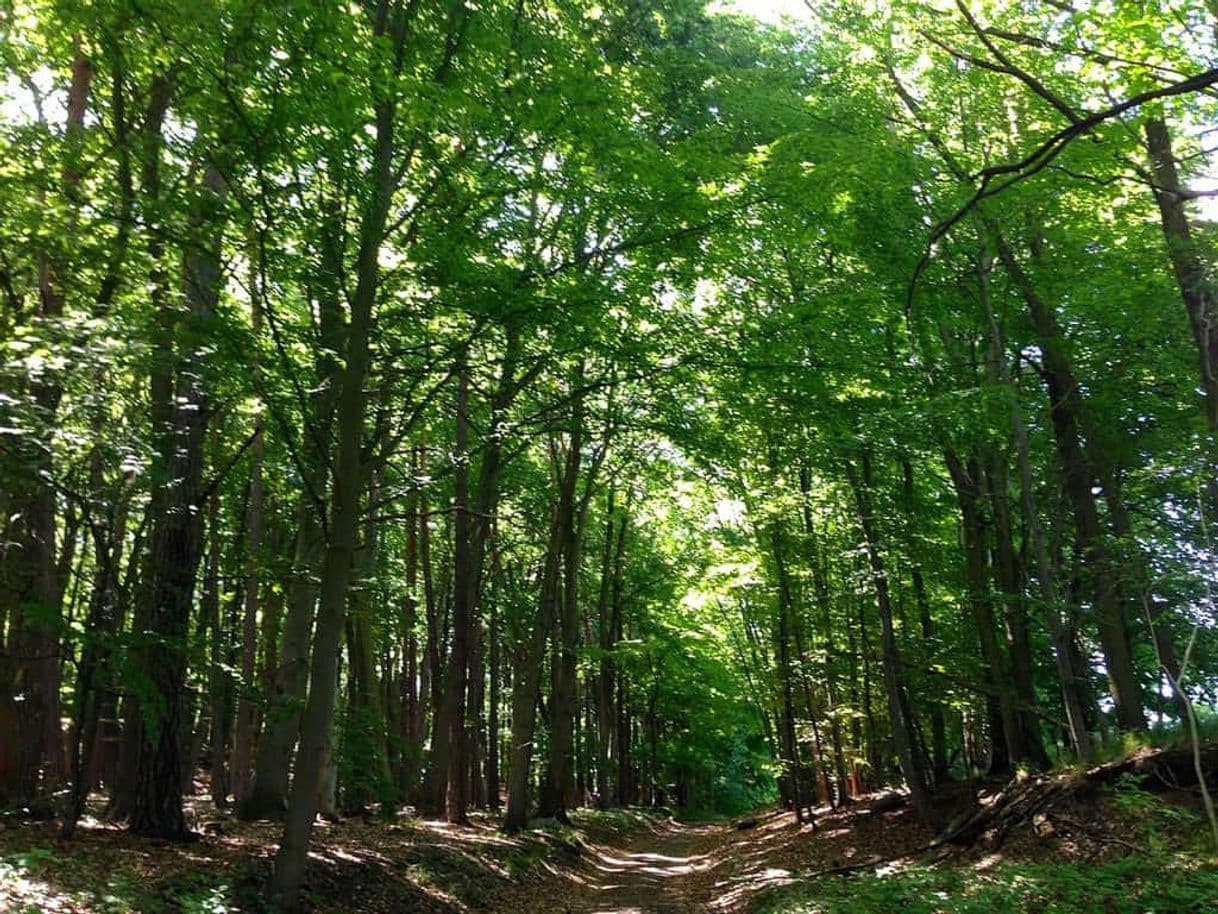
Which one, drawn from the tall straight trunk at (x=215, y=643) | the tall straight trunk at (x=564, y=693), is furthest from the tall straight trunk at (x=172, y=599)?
the tall straight trunk at (x=564, y=693)

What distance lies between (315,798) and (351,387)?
139 inches

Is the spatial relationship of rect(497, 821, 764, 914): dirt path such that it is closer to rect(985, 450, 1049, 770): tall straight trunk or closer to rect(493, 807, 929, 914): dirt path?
rect(493, 807, 929, 914): dirt path

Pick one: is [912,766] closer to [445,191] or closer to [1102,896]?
[1102,896]

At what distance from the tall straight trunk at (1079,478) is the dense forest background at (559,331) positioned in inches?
3.7

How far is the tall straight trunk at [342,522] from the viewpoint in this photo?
702 centimetres

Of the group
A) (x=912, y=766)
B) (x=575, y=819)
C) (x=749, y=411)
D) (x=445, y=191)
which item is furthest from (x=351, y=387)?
(x=575, y=819)

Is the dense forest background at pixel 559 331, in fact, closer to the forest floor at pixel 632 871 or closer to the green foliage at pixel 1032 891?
the forest floor at pixel 632 871

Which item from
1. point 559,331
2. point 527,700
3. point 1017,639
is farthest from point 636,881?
point 559,331

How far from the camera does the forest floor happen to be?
21.0 feet

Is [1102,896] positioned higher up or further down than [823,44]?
further down

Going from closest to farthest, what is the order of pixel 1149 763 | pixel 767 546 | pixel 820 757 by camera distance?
pixel 1149 763
pixel 767 546
pixel 820 757

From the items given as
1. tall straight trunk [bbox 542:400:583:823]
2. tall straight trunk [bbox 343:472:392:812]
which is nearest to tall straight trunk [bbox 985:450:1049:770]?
tall straight trunk [bbox 542:400:583:823]

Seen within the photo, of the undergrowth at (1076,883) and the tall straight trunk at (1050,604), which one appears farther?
the tall straight trunk at (1050,604)

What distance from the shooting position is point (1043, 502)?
1480cm
